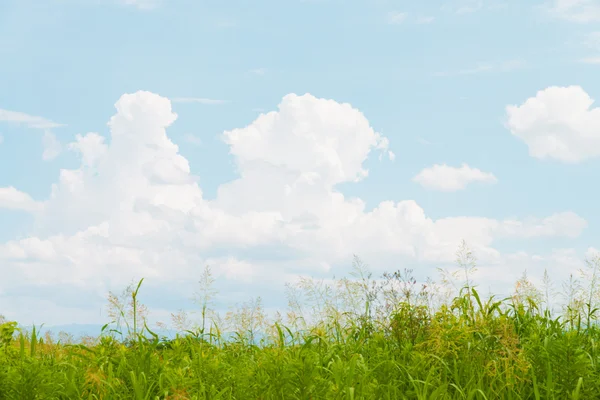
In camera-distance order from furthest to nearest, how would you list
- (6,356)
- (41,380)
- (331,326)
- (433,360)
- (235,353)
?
(331,326)
(235,353)
(6,356)
(433,360)
(41,380)

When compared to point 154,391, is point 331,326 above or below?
above

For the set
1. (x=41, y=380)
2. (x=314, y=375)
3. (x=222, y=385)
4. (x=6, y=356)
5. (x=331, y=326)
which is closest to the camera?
(x=314, y=375)

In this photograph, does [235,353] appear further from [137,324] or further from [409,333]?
[409,333]

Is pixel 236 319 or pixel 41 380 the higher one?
pixel 236 319

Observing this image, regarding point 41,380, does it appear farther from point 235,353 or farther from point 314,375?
point 235,353

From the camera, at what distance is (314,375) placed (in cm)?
415

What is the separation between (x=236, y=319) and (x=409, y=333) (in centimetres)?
200

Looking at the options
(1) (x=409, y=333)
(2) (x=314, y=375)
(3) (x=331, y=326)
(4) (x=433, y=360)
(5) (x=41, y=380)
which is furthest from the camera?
(3) (x=331, y=326)

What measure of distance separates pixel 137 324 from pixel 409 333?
2615 millimetres

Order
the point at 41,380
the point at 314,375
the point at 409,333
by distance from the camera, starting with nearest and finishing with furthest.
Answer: the point at 314,375 → the point at 41,380 → the point at 409,333

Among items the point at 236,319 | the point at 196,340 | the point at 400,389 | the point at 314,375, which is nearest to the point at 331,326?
the point at 236,319

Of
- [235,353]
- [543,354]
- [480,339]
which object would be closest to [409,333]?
[480,339]

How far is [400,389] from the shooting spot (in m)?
5.16

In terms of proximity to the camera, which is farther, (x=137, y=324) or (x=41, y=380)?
(x=137, y=324)
